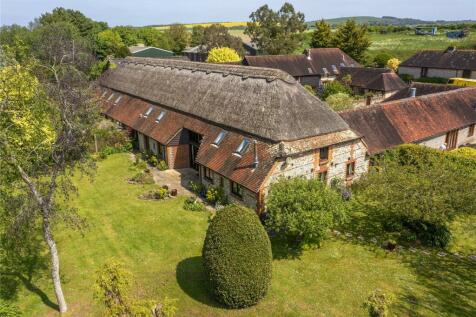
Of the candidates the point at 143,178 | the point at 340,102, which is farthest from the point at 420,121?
the point at 143,178

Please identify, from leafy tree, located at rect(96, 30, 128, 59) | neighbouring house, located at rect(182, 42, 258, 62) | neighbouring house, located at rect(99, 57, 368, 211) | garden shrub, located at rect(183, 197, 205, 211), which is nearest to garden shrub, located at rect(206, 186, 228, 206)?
neighbouring house, located at rect(99, 57, 368, 211)

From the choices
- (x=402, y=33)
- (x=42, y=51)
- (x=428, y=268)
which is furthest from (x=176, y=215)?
(x=402, y=33)

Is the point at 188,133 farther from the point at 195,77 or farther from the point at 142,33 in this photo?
the point at 142,33

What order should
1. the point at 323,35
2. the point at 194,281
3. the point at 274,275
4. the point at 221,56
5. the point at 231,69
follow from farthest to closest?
the point at 323,35
the point at 221,56
the point at 231,69
the point at 274,275
the point at 194,281

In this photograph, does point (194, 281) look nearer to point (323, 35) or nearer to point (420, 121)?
point (420, 121)

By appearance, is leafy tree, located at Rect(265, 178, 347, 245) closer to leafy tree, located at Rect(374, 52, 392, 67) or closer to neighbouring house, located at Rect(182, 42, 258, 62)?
neighbouring house, located at Rect(182, 42, 258, 62)

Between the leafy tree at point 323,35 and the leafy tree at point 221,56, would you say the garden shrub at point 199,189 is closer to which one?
the leafy tree at point 221,56

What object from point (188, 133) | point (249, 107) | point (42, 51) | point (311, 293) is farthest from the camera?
point (42, 51)
